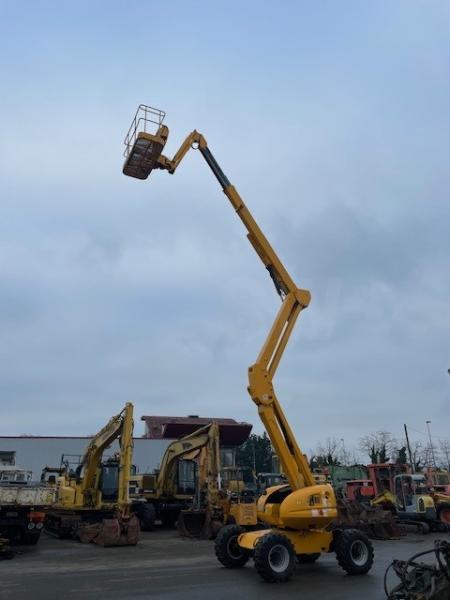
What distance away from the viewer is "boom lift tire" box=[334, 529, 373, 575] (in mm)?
11586

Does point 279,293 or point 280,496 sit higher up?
point 279,293

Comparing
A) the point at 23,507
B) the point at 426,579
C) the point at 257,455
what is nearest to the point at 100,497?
→ the point at 23,507

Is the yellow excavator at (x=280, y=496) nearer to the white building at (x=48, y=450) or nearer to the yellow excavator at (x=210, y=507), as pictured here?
the yellow excavator at (x=210, y=507)

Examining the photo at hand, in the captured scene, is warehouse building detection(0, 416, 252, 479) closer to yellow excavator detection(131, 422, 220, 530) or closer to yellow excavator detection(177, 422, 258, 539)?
yellow excavator detection(131, 422, 220, 530)

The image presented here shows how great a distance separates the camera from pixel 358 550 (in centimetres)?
1193

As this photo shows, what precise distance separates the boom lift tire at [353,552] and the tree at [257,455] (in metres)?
56.3

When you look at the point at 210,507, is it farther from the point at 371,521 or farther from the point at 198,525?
the point at 371,521

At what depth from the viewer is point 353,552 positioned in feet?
38.8

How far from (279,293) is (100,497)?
11.9m

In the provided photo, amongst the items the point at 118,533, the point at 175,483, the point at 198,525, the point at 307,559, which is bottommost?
the point at 307,559

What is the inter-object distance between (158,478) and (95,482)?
12.0ft

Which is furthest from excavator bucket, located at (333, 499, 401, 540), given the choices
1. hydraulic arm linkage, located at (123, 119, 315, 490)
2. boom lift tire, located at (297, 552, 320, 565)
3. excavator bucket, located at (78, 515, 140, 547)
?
hydraulic arm linkage, located at (123, 119, 315, 490)

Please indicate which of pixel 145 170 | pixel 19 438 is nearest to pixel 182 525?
pixel 145 170

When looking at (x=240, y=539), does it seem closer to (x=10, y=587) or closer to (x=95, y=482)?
(x=10, y=587)
